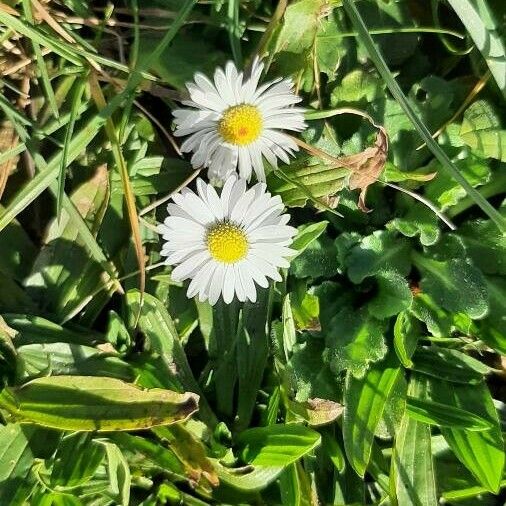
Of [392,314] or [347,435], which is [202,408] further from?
[392,314]

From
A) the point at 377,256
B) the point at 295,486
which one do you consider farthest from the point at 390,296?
the point at 295,486

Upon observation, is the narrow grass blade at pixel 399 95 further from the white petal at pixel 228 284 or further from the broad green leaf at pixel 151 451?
the broad green leaf at pixel 151 451

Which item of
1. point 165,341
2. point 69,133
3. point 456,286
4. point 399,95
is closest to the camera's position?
point 399,95

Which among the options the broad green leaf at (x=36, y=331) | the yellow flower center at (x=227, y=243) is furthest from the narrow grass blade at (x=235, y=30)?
the broad green leaf at (x=36, y=331)

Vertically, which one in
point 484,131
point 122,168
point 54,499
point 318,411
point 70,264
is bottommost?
point 54,499

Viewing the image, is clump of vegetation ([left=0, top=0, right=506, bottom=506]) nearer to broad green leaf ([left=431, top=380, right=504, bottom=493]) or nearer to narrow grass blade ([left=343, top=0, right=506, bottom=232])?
broad green leaf ([left=431, top=380, right=504, bottom=493])

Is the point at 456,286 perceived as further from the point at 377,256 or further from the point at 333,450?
the point at 333,450

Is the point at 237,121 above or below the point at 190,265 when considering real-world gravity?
above
